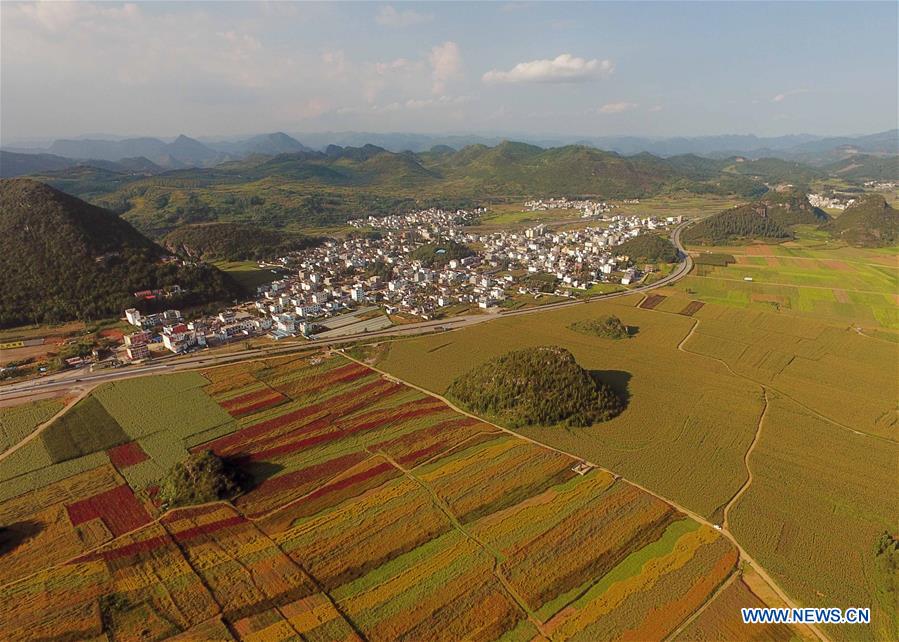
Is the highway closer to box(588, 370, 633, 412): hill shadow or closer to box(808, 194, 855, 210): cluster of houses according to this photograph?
box(588, 370, 633, 412): hill shadow

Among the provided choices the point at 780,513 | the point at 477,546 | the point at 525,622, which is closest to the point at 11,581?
the point at 477,546

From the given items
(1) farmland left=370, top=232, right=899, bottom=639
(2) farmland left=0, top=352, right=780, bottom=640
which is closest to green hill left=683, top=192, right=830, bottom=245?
(1) farmland left=370, top=232, right=899, bottom=639

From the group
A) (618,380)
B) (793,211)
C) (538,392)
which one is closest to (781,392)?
(618,380)

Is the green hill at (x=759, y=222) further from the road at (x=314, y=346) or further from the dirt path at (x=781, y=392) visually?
the dirt path at (x=781, y=392)

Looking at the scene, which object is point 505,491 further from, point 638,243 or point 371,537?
point 638,243

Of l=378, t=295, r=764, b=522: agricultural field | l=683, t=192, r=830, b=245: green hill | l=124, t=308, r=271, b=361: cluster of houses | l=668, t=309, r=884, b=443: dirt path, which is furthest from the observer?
l=683, t=192, r=830, b=245: green hill

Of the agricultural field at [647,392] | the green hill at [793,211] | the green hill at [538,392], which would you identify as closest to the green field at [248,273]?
the agricultural field at [647,392]
